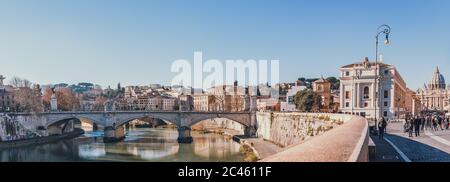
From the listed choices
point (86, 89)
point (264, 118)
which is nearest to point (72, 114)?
point (264, 118)

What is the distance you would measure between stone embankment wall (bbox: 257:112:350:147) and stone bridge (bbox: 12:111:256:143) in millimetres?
1462

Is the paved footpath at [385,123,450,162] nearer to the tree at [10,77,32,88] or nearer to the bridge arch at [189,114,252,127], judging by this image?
the bridge arch at [189,114,252,127]

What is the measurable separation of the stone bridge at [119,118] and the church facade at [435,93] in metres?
36.6

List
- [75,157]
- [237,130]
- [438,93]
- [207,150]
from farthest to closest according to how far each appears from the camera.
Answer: [438,93] → [237,130] → [207,150] → [75,157]

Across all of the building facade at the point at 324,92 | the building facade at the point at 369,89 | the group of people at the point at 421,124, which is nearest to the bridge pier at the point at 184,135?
the building facade at the point at 369,89

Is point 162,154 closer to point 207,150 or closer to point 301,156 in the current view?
point 207,150

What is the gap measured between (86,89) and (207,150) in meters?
76.0

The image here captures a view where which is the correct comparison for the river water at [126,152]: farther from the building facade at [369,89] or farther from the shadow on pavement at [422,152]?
the shadow on pavement at [422,152]

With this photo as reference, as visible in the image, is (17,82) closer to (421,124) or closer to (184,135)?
(184,135)

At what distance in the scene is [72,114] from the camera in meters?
33.9

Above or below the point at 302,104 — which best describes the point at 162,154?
below

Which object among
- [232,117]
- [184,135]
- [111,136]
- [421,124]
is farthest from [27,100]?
[421,124]
